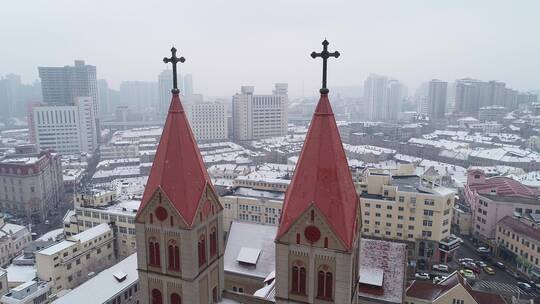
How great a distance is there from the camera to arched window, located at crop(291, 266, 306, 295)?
2080cm

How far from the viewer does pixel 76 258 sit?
55562 mm

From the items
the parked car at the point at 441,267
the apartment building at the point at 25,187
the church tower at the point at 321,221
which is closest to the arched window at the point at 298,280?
the church tower at the point at 321,221

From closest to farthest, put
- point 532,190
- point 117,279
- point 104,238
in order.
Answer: point 117,279
point 104,238
point 532,190

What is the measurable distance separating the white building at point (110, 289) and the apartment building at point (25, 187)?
57.0m

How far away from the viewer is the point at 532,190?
83.3m

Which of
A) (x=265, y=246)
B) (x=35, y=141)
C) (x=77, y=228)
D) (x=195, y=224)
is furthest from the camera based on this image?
(x=35, y=141)

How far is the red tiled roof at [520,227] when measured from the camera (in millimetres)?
61656

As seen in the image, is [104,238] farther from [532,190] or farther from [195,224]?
[532,190]

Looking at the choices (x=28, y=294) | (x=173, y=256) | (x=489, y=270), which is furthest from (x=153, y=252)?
(x=489, y=270)

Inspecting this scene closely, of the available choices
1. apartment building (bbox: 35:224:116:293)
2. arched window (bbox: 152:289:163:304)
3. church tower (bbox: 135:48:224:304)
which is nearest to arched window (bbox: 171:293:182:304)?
church tower (bbox: 135:48:224:304)

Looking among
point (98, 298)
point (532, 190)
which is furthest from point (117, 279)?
point (532, 190)

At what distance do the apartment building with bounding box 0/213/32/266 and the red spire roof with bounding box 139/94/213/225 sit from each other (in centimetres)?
5938

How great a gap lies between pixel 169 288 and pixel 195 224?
4599 mm

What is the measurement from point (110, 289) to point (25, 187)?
61806 millimetres
